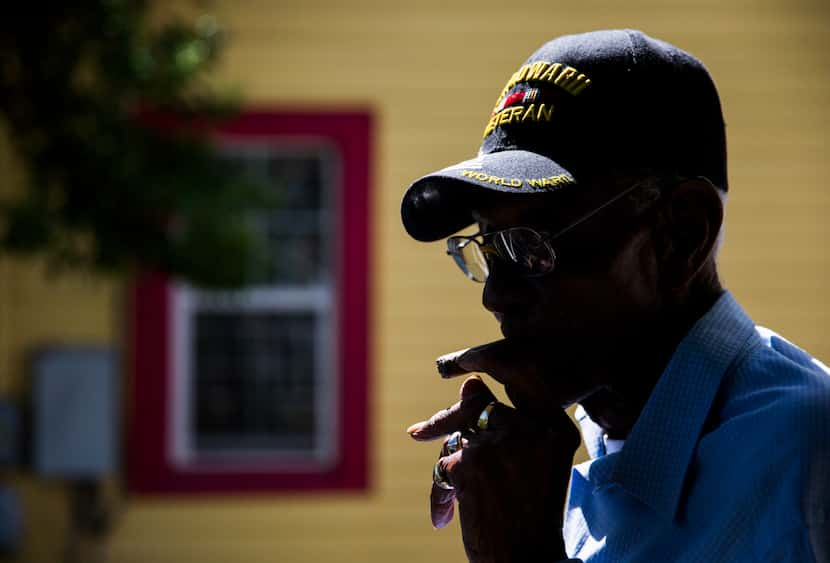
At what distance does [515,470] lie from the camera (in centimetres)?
133

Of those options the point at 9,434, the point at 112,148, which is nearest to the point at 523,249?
the point at 112,148

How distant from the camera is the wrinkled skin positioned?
4.47 ft

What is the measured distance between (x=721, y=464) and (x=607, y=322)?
0.77ft

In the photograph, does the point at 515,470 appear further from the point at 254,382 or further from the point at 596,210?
the point at 254,382

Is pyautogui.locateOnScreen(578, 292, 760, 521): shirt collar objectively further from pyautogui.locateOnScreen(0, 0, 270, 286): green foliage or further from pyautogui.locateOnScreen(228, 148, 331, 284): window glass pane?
pyautogui.locateOnScreen(228, 148, 331, 284): window glass pane

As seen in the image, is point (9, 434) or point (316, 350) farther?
point (316, 350)

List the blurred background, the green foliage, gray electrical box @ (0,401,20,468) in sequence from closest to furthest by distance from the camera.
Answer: the green foliage → gray electrical box @ (0,401,20,468) → the blurred background

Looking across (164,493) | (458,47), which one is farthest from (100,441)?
(458,47)

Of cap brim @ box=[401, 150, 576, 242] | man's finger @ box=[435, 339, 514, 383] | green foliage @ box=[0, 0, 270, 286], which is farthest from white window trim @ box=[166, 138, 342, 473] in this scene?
man's finger @ box=[435, 339, 514, 383]

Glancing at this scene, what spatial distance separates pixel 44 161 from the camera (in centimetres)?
454

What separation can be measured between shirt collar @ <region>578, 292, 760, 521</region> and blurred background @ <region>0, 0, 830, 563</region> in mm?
4904

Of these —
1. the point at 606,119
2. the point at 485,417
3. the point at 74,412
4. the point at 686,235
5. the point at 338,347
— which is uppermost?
the point at 606,119

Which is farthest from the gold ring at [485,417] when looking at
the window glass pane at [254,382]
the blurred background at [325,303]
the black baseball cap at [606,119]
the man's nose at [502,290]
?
the window glass pane at [254,382]

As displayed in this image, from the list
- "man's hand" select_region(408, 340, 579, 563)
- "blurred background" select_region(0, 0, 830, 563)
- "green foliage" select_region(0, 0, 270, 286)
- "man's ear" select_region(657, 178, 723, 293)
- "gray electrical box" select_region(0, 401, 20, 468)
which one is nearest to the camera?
"man's hand" select_region(408, 340, 579, 563)
